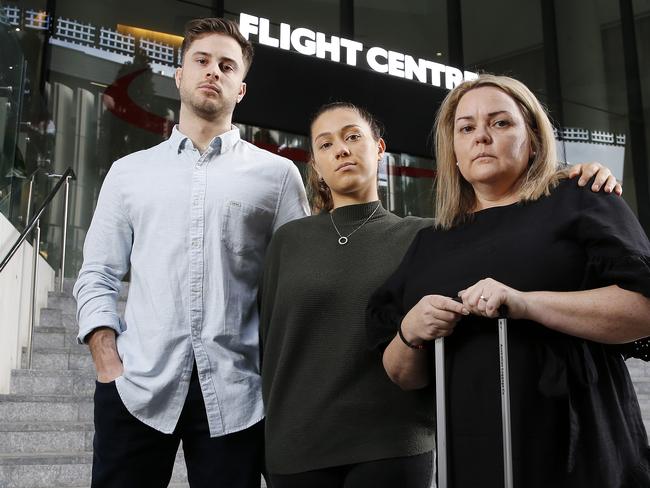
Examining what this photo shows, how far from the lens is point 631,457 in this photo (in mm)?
1476

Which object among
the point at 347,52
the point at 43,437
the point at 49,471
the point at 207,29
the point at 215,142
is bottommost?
the point at 49,471

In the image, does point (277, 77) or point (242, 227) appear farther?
point (277, 77)

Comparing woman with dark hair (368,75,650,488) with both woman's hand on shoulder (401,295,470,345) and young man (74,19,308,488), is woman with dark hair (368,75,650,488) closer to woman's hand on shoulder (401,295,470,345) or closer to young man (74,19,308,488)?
woman's hand on shoulder (401,295,470,345)

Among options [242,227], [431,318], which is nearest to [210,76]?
[242,227]

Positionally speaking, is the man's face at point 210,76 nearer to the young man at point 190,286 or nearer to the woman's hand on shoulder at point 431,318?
the young man at point 190,286

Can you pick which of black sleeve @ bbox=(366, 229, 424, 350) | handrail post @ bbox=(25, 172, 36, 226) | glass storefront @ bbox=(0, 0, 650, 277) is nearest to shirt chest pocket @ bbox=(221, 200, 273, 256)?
black sleeve @ bbox=(366, 229, 424, 350)

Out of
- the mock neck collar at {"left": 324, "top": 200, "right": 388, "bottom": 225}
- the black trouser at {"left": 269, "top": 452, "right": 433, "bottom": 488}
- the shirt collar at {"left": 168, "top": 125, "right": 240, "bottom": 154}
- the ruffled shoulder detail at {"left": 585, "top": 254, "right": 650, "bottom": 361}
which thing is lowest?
the black trouser at {"left": 269, "top": 452, "right": 433, "bottom": 488}

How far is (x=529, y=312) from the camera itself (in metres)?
1.50

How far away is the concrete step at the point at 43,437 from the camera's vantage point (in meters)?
4.10

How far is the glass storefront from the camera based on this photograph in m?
8.13

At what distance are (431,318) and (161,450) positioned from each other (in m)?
0.78

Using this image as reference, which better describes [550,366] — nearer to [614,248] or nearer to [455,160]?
[614,248]

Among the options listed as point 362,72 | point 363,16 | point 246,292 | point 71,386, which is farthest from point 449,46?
point 246,292

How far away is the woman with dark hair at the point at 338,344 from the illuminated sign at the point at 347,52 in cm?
691
